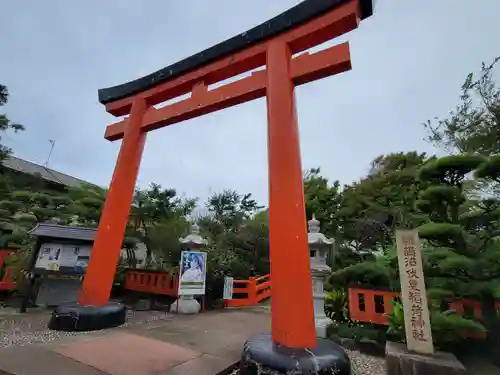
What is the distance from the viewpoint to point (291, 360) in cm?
246

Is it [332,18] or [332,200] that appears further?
[332,200]

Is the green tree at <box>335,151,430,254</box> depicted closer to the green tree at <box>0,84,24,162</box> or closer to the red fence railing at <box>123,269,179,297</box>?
the red fence railing at <box>123,269,179,297</box>

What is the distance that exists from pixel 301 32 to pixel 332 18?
43cm

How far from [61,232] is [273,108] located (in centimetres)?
511

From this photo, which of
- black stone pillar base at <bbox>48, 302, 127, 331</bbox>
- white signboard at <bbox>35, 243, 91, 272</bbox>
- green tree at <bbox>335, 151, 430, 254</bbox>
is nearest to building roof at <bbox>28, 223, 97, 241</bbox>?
white signboard at <bbox>35, 243, 91, 272</bbox>

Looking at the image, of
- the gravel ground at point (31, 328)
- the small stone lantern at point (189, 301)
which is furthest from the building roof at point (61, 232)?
the small stone lantern at point (189, 301)

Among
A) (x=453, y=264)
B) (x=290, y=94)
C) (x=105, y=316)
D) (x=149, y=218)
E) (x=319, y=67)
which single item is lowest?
(x=105, y=316)

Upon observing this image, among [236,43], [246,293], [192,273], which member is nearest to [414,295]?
[236,43]

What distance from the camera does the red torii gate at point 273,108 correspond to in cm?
299

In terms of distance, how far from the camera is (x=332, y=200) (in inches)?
527

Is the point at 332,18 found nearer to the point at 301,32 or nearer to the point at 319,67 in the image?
the point at 301,32

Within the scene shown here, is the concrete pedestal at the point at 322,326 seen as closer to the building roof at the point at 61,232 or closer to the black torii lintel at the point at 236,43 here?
the black torii lintel at the point at 236,43

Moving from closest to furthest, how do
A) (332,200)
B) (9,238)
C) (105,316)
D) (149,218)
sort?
1. (105,316)
2. (9,238)
3. (149,218)
4. (332,200)

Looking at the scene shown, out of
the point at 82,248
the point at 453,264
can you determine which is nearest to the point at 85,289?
the point at 82,248
